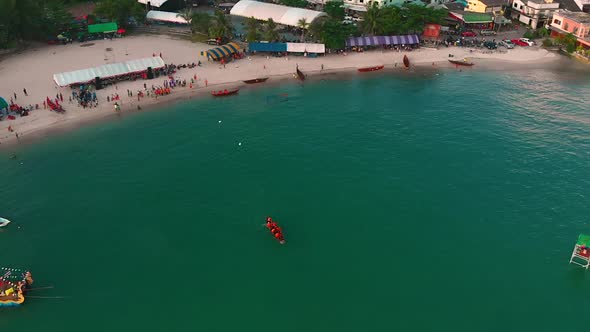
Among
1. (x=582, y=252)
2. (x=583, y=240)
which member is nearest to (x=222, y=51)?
(x=583, y=240)

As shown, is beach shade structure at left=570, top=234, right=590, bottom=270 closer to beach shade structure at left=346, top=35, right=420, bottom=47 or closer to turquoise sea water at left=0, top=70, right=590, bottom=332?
turquoise sea water at left=0, top=70, right=590, bottom=332

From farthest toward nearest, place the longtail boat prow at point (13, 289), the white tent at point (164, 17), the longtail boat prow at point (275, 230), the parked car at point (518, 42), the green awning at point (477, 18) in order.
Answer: the white tent at point (164, 17) → the green awning at point (477, 18) → the parked car at point (518, 42) → the longtail boat prow at point (275, 230) → the longtail boat prow at point (13, 289)

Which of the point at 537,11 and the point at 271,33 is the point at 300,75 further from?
the point at 537,11

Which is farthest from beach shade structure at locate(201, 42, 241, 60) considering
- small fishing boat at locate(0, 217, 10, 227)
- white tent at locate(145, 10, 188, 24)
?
small fishing boat at locate(0, 217, 10, 227)

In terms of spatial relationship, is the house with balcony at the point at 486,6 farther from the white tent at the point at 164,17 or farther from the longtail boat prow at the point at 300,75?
the white tent at the point at 164,17

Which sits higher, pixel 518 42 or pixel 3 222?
pixel 518 42

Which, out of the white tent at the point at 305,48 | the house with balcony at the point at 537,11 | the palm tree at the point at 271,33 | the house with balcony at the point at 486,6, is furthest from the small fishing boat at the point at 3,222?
the house with balcony at the point at 537,11
